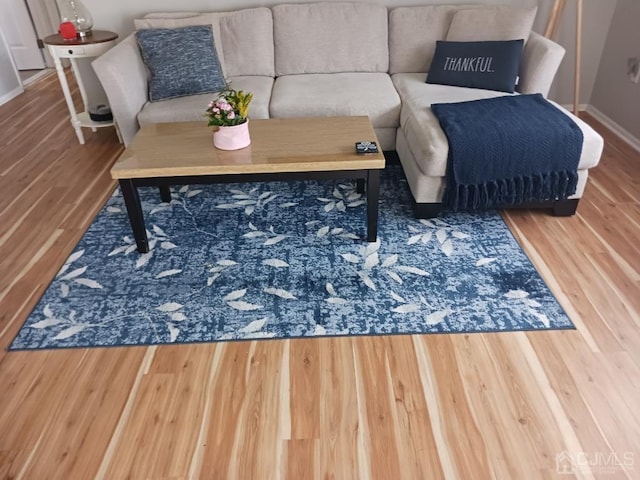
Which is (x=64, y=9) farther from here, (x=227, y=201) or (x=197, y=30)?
(x=227, y=201)

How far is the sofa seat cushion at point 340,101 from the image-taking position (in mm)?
2768

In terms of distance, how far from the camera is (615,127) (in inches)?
134

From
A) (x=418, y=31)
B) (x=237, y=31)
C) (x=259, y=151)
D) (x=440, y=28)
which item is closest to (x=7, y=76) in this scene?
(x=237, y=31)

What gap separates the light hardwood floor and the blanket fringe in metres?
0.43

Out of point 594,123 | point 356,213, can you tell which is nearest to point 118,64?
point 356,213

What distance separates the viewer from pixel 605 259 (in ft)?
7.13

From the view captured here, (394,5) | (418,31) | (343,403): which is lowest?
(343,403)

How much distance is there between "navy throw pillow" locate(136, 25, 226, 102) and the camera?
9.58 ft

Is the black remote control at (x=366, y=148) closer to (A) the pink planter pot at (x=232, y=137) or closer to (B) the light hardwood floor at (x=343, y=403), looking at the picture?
(A) the pink planter pot at (x=232, y=137)

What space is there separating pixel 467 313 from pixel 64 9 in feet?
10.7

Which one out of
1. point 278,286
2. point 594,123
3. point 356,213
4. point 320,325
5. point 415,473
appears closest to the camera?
point 415,473

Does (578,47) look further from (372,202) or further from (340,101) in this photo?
(372,202)

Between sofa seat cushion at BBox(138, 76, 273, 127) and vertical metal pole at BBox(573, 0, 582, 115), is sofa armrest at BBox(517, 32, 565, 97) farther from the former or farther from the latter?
sofa seat cushion at BBox(138, 76, 273, 127)

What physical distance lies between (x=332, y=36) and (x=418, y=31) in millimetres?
577
